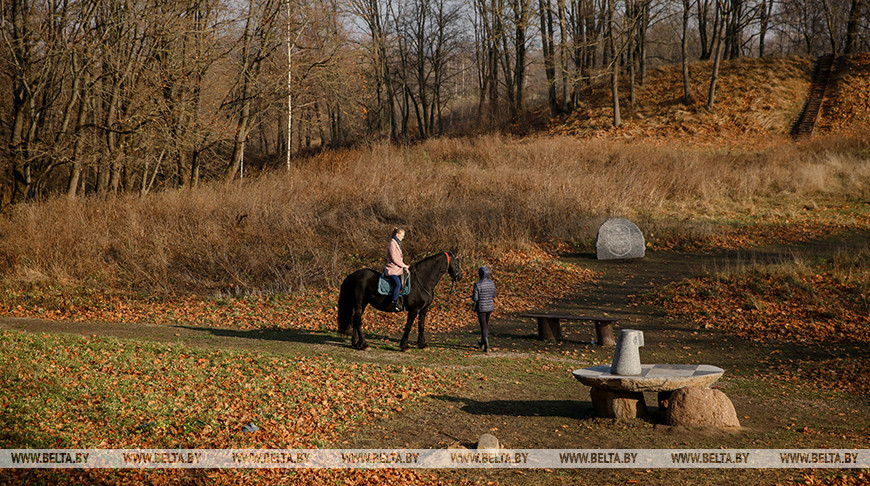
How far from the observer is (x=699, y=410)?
8.08 meters

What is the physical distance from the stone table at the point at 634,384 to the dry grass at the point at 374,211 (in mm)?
11819

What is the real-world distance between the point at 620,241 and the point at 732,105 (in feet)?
89.6

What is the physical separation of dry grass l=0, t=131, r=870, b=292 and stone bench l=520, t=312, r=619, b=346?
734 centimetres

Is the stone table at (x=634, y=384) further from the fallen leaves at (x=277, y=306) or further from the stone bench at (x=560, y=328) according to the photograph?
the fallen leaves at (x=277, y=306)

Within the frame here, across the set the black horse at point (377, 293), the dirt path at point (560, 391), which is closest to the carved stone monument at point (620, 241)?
the dirt path at point (560, 391)

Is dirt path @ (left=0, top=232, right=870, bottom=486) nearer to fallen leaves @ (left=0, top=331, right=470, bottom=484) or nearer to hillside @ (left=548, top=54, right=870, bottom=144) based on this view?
fallen leaves @ (left=0, top=331, right=470, bottom=484)

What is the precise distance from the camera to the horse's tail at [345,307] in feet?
40.3

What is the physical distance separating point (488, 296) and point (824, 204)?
23.3m

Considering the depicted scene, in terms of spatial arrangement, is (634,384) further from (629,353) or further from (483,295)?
(483,295)

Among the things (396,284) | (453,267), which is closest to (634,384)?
(453,267)

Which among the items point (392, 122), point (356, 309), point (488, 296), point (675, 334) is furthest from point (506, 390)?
point (392, 122)

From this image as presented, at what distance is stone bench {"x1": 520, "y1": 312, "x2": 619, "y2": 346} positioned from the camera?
13.7m

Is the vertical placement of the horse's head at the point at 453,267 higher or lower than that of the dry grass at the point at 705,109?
lower

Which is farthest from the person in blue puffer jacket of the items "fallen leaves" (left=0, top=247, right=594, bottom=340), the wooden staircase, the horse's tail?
the wooden staircase
